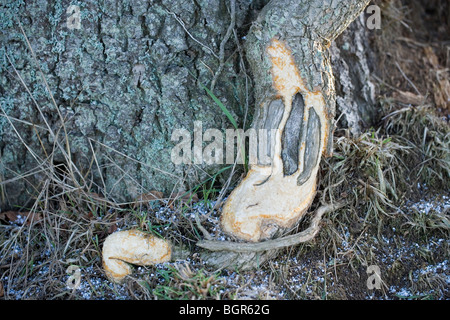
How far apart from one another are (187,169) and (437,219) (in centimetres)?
127

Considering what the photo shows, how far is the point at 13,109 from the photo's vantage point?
217 centimetres

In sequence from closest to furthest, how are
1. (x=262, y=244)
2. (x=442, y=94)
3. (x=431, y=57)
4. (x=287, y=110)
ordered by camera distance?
(x=262, y=244) < (x=287, y=110) < (x=442, y=94) < (x=431, y=57)

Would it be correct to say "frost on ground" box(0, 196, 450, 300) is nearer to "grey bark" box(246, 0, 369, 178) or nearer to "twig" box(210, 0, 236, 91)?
"grey bark" box(246, 0, 369, 178)

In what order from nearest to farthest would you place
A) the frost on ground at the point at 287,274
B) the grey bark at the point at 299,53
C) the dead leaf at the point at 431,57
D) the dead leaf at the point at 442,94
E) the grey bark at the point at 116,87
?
1. the frost on ground at the point at 287,274
2. the grey bark at the point at 299,53
3. the grey bark at the point at 116,87
4. the dead leaf at the point at 442,94
5. the dead leaf at the point at 431,57

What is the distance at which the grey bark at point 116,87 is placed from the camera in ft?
6.73

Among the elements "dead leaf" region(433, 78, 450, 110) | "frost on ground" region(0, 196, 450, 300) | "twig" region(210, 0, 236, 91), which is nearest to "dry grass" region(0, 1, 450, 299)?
"frost on ground" region(0, 196, 450, 300)

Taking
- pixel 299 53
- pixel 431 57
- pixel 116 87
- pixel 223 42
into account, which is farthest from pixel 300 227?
pixel 431 57

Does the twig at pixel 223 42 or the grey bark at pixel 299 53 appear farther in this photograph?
the twig at pixel 223 42

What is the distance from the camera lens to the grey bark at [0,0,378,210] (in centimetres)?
205

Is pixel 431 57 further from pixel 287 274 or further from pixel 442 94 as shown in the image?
pixel 287 274

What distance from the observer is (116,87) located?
2.11 meters

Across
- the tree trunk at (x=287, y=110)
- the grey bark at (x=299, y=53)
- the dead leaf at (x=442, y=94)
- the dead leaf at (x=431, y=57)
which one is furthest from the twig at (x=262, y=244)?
the dead leaf at (x=431, y=57)

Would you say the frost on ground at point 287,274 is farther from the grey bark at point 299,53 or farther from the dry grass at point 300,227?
the grey bark at point 299,53

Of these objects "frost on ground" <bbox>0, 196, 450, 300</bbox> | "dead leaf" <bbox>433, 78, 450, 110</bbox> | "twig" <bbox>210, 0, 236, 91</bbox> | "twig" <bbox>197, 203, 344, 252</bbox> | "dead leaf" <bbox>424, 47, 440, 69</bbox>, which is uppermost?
"twig" <bbox>210, 0, 236, 91</bbox>
